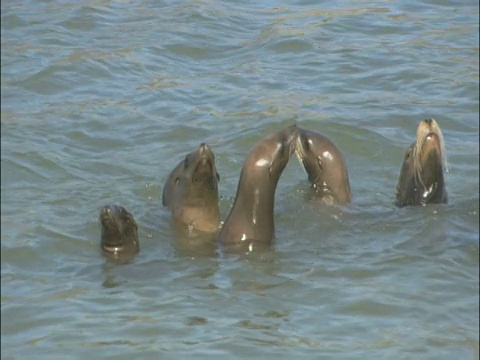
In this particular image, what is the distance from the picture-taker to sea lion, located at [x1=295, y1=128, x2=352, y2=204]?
909 cm

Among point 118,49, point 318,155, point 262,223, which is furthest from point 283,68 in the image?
point 262,223

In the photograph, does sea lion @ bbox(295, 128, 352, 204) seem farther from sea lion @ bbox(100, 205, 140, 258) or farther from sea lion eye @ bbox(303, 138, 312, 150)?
sea lion @ bbox(100, 205, 140, 258)

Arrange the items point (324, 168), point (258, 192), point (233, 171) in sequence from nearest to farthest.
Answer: point (258, 192), point (324, 168), point (233, 171)

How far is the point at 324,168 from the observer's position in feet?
A: 30.0

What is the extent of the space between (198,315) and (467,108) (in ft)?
16.6

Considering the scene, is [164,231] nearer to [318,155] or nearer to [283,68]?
[318,155]

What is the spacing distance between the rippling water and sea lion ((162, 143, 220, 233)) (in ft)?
0.59

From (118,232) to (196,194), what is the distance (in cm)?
69

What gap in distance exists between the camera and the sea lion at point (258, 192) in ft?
26.7

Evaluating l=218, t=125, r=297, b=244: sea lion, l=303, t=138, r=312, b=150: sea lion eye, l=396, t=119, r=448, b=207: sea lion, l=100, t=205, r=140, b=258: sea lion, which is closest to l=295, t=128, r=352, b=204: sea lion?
l=303, t=138, r=312, b=150: sea lion eye

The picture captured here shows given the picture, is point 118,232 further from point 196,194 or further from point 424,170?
point 424,170

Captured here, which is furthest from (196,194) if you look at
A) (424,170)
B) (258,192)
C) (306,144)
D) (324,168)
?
(424,170)

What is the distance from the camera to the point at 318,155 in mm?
9109

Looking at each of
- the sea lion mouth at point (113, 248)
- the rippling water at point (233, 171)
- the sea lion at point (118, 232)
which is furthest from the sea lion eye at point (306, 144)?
the sea lion mouth at point (113, 248)
